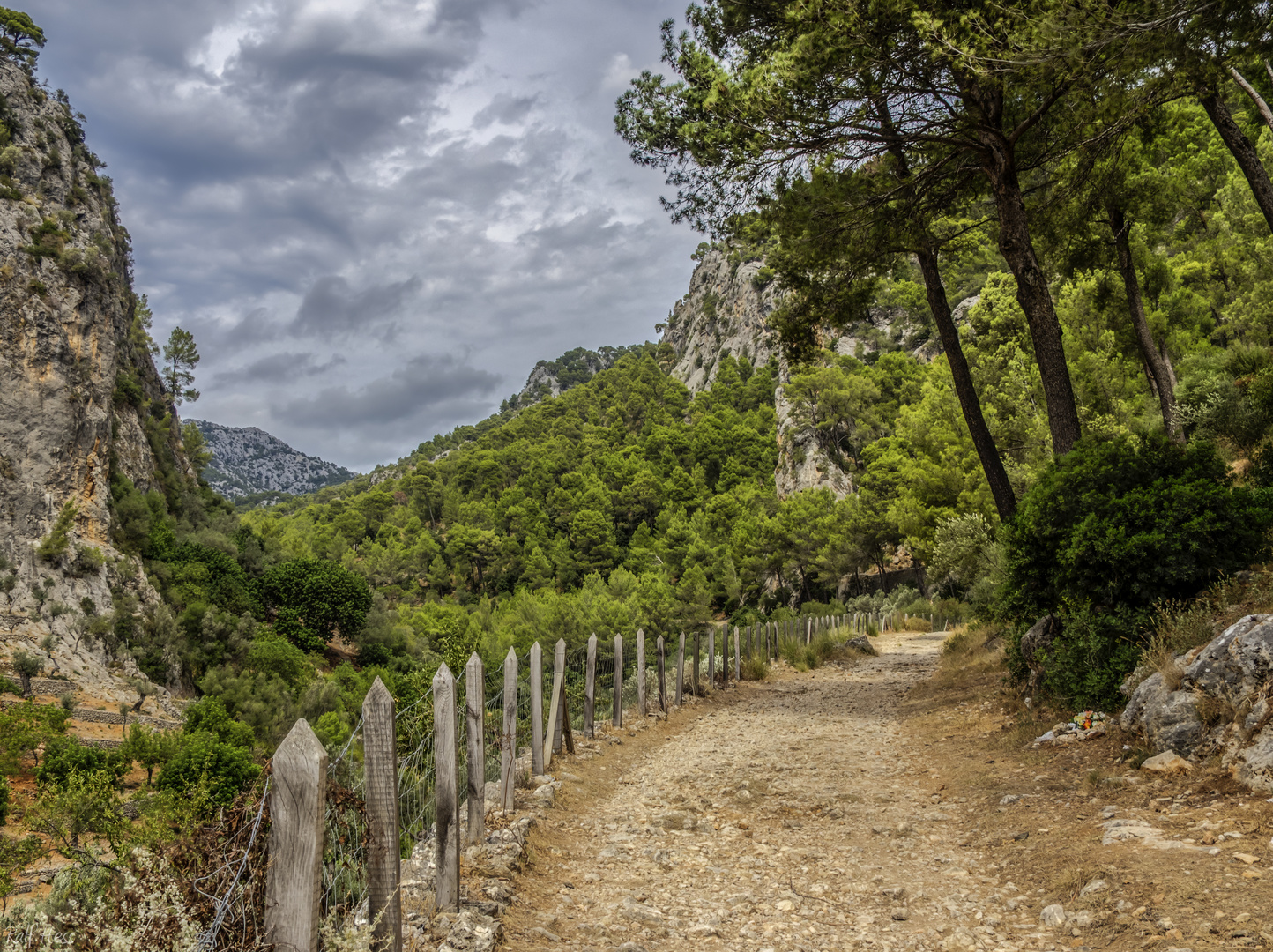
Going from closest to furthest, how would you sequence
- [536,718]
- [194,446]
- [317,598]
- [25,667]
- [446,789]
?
[446,789] < [536,718] < [25,667] < [317,598] < [194,446]

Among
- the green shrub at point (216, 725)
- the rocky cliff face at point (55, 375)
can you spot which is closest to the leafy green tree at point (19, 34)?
the rocky cliff face at point (55, 375)

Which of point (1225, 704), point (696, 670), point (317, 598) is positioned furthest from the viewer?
point (317, 598)

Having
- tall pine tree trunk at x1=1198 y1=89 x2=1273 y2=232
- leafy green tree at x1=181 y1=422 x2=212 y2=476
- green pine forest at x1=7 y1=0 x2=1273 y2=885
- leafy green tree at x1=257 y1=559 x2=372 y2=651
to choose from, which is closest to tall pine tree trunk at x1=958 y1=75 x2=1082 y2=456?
green pine forest at x1=7 y1=0 x2=1273 y2=885

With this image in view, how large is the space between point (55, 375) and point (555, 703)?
5796 centimetres

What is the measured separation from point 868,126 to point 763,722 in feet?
29.6

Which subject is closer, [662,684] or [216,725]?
[662,684]

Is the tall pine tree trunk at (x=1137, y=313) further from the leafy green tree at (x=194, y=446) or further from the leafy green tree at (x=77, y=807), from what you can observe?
the leafy green tree at (x=194, y=446)

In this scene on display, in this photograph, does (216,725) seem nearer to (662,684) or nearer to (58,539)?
(58,539)

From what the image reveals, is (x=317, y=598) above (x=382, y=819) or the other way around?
the other way around

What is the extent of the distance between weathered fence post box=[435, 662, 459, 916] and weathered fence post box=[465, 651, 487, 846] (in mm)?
667

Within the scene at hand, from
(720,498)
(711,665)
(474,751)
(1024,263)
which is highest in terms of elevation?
(720,498)

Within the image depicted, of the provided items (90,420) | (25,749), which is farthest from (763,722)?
(90,420)

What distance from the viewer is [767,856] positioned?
17.8 feet

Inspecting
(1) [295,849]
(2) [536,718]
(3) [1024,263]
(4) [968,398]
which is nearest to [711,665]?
(4) [968,398]
